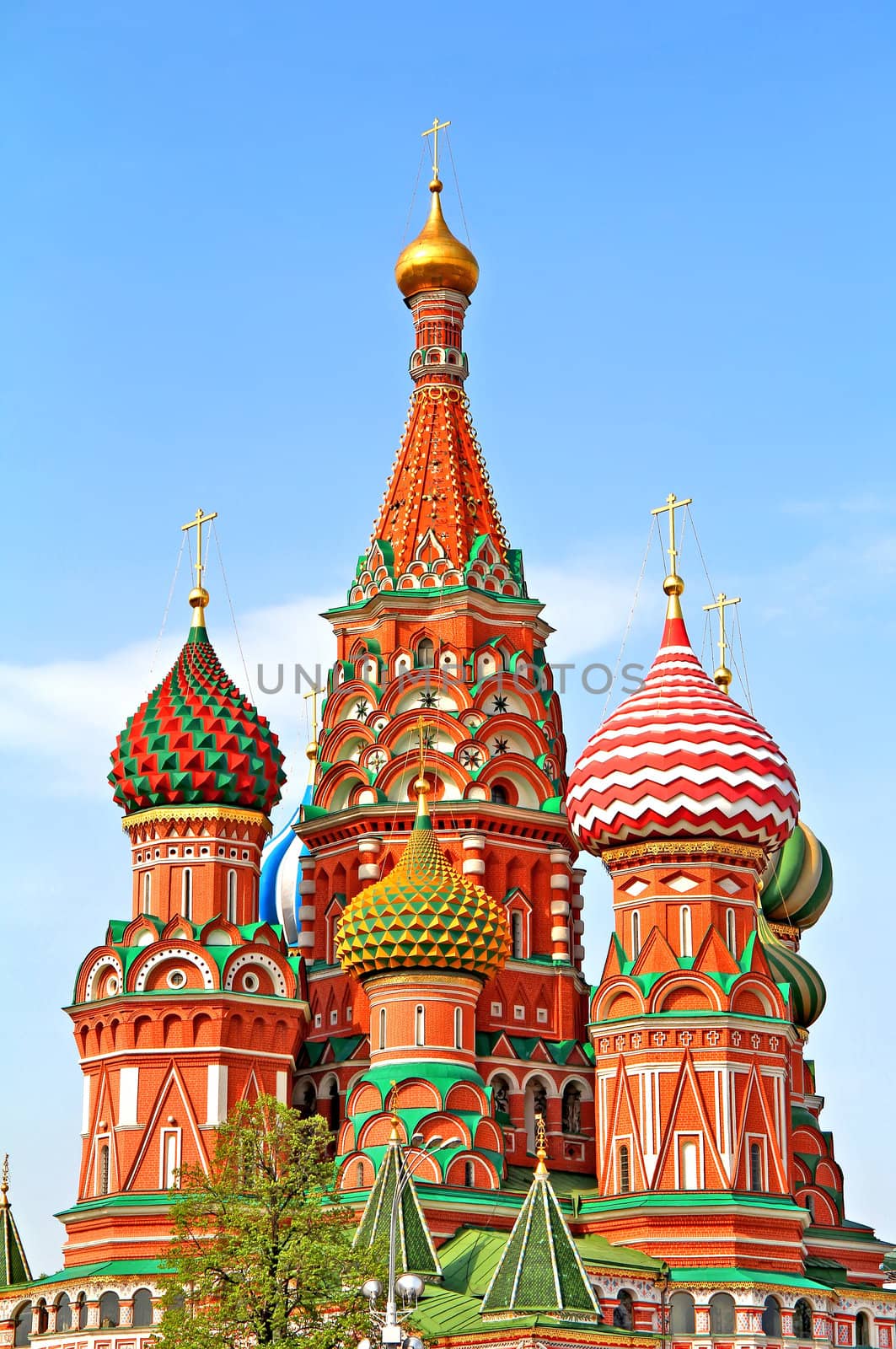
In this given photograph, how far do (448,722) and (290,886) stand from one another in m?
8.86

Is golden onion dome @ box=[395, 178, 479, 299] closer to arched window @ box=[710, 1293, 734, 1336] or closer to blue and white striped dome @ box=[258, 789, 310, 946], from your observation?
blue and white striped dome @ box=[258, 789, 310, 946]

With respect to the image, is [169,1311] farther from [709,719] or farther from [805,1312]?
[709,719]

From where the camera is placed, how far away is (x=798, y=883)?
159 ft

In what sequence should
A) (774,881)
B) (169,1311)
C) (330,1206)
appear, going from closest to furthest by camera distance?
(169,1311)
(330,1206)
(774,881)

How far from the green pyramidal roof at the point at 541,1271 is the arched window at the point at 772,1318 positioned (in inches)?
184

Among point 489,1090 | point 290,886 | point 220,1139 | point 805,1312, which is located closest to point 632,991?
point 489,1090

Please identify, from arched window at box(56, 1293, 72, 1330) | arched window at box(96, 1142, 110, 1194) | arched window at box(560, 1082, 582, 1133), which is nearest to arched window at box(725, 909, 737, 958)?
arched window at box(560, 1082, 582, 1133)

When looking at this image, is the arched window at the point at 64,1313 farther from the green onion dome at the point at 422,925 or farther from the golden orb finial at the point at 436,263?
the golden orb finial at the point at 436,263

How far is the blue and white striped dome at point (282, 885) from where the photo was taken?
171 feet

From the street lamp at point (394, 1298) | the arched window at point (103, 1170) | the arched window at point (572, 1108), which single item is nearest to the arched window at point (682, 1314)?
the arched window at point (572, 1108)

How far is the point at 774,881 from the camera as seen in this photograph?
48188mm

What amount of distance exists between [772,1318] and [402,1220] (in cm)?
614

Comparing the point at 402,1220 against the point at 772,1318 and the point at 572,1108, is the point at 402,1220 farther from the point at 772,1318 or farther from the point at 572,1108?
the point at 572,1108

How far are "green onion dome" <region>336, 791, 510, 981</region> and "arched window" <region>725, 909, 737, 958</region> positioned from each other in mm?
3325
